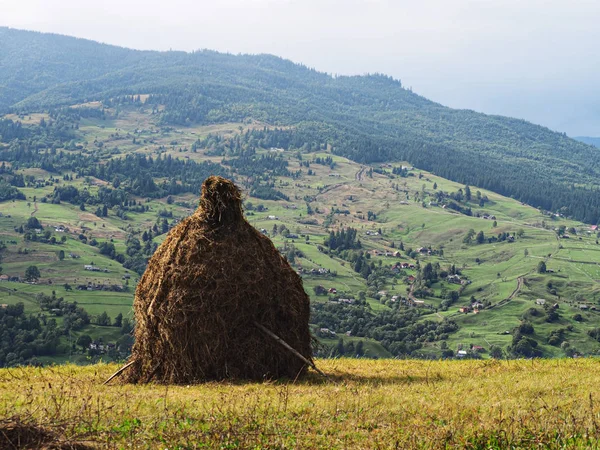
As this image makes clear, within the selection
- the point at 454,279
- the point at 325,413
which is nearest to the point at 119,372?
the point at 325,413

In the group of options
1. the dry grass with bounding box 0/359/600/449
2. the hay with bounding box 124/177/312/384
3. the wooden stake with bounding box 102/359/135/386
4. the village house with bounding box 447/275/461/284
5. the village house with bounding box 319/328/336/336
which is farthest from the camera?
the village house with bounding box 447/275/461/284

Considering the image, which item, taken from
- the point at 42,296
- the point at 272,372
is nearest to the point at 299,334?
the point at 272,372

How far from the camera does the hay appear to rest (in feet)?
50.1

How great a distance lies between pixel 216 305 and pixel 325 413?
5.00 m

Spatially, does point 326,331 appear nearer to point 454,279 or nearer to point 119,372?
point 454,279

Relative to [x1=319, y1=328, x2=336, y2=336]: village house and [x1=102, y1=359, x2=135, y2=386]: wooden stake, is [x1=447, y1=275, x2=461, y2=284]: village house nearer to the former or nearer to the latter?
[x1=319, y1=328, x2=336, y2=336]: village house

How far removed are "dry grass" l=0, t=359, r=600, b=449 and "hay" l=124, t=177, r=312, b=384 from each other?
0.81m

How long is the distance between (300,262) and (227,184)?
154758 millimetres

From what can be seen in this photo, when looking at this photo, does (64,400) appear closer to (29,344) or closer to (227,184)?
(227,184)

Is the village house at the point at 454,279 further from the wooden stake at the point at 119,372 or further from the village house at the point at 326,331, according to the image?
the wooden stake at the point at 119,372

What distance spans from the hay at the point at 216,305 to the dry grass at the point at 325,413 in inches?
31.8

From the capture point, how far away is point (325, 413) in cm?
1116

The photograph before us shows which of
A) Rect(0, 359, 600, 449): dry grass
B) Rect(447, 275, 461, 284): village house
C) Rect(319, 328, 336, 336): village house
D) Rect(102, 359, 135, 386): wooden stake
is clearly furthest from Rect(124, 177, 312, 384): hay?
Rect(447, 275, 461, 284): village house

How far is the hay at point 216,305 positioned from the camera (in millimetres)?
15266
